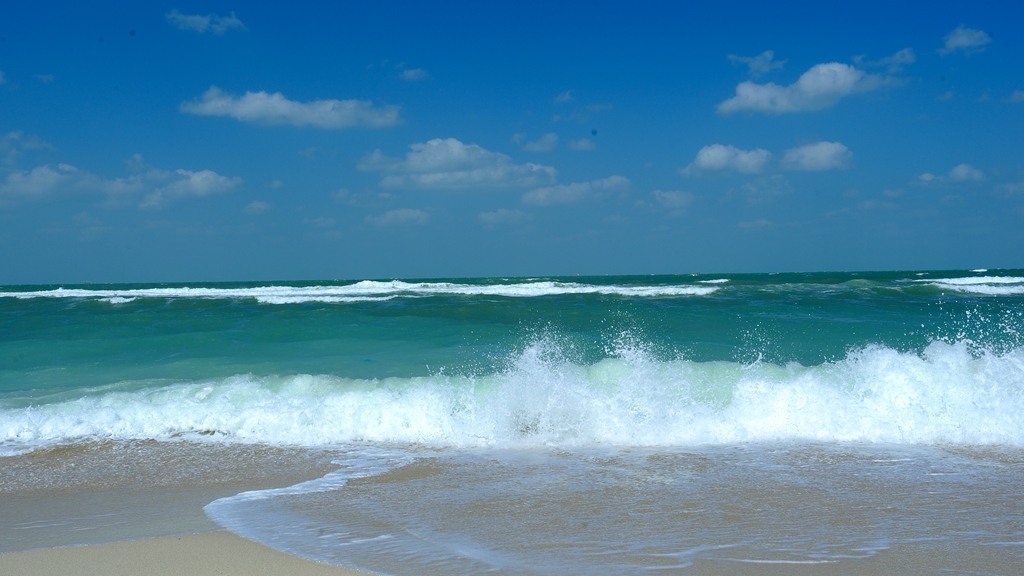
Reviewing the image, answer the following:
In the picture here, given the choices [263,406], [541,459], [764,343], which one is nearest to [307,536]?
[541,459]

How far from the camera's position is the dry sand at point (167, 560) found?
352 cm

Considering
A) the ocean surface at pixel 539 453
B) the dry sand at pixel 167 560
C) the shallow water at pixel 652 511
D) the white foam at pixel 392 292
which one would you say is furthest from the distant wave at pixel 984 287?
the dry sand at pixel 167 560

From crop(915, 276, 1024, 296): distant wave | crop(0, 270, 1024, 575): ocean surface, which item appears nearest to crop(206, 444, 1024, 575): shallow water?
crop(0, 270, 1024, 575): ocean surface

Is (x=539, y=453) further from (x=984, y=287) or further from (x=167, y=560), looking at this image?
(x=984, y=287)

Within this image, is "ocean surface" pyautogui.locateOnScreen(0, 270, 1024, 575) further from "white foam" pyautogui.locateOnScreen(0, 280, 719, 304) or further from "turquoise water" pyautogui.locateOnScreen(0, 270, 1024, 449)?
"white foam" pyautogui.locateOnScreen(0, 280, 719, 304)

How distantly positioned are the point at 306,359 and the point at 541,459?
6037mm

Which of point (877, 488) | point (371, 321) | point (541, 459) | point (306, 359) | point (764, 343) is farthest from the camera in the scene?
point (371, 321)

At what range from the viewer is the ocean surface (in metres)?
3.87

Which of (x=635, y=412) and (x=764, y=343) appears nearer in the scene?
(x=635, y=412)

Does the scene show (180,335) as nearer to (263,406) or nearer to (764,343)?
(263,406)

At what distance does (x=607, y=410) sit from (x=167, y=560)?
14.4 feet

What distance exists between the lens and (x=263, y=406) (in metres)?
7.37

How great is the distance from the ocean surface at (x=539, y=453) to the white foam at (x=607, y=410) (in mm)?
29

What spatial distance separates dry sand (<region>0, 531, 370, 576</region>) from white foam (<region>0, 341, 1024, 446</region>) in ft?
9.22
